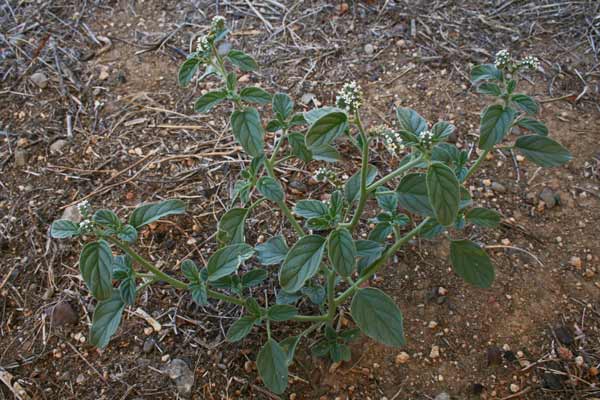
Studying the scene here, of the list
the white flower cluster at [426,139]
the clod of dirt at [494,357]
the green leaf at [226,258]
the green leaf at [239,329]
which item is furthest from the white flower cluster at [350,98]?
the clod of dirt at [494,357]

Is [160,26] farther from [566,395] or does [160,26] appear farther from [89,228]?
[566,395]

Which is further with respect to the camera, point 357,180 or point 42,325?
point 42,325

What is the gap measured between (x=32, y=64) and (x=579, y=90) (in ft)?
9.42

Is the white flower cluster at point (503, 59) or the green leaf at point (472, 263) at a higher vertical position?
the white flower cluster at point (503, 59)

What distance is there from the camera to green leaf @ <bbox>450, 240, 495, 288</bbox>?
64.6 inches

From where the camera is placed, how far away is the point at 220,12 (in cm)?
326

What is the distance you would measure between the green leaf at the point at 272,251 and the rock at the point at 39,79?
5.78ft

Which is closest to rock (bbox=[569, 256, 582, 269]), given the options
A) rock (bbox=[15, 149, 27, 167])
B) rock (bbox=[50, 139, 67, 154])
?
rock (bbox=[50, 139, 67, 154])

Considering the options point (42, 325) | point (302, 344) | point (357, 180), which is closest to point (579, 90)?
point (357, 180)

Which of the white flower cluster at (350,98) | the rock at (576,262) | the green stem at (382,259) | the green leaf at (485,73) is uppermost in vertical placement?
the white flower cluster at (350,98)

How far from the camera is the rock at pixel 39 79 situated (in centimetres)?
292

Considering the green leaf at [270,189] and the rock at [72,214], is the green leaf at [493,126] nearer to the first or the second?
the green leaf at [270,189]

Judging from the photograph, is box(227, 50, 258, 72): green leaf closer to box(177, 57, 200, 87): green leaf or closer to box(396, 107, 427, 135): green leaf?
box(177, 57, 200, 87): green leaf

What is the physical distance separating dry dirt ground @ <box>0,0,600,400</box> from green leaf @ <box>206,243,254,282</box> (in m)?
0.54
